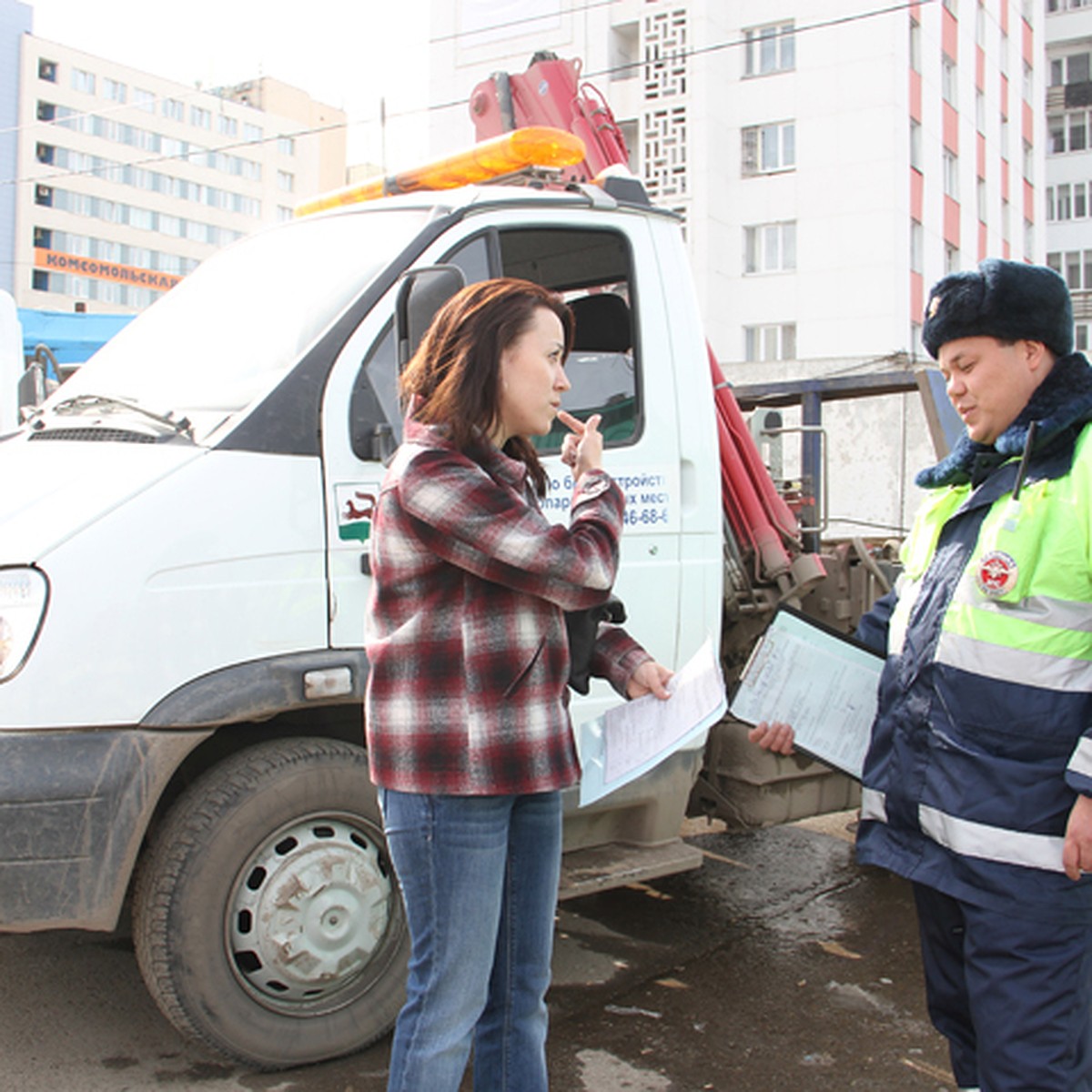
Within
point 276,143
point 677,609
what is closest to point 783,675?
point 677,609

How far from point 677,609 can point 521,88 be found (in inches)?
97.1

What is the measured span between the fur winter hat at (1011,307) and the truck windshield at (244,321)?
1.63 meters

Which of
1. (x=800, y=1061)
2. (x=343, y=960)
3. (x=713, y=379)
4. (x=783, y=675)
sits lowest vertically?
(x=800, y=1061)

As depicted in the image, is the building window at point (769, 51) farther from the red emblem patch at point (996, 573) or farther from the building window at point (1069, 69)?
the red emblem patch at point (996, 573)

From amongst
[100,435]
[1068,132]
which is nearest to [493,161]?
[100,435]

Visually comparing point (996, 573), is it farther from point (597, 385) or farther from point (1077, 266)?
point (1077, 266)

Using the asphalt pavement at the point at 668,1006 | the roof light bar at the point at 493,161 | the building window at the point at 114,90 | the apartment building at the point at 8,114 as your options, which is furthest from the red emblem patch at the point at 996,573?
the building window at the point at 114,90

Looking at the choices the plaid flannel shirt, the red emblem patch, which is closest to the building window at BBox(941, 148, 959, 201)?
the red emblem patch

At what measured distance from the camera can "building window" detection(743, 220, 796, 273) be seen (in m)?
29.9

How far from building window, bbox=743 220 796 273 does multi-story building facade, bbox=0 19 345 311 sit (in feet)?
121

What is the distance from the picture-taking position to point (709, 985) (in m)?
4.00

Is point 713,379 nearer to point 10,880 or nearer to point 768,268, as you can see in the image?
point 10,880

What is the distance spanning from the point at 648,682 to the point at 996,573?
0.69 m

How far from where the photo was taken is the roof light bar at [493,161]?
13.0 feet
